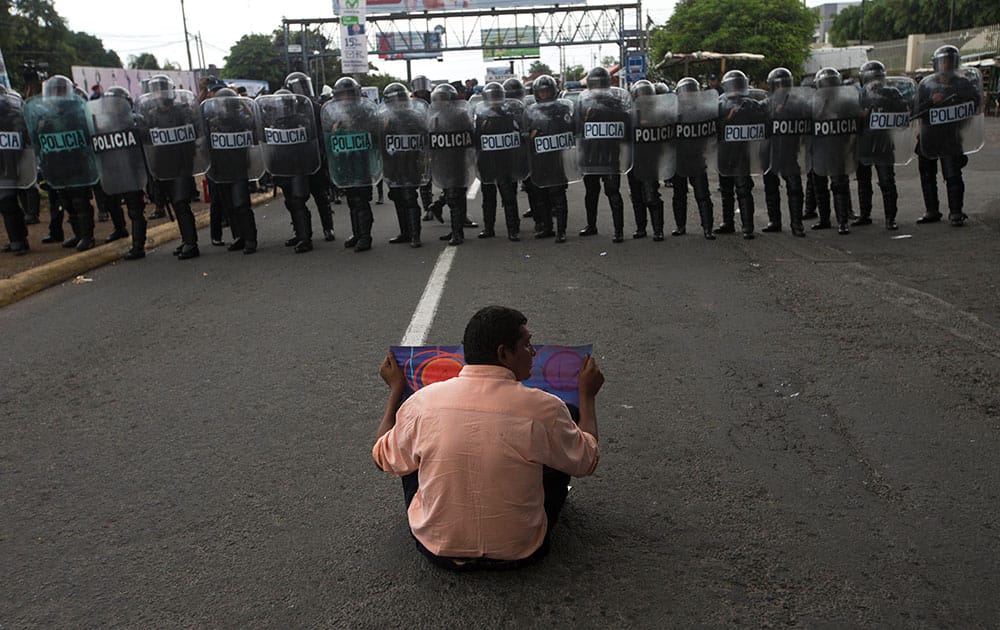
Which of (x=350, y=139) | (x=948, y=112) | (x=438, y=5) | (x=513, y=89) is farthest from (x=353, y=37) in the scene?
(x=948, y=112)

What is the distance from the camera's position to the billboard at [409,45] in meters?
63.7

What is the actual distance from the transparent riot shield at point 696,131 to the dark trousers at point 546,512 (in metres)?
8.19

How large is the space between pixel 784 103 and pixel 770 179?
3.09 ft

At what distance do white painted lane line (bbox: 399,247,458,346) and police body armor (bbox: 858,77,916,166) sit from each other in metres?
5.17

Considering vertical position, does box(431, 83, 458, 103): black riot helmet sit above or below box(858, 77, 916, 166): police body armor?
above

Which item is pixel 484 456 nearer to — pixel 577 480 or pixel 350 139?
pixel 577 480

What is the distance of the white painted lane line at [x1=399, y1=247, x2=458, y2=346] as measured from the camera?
6.91m

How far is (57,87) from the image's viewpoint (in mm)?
11016

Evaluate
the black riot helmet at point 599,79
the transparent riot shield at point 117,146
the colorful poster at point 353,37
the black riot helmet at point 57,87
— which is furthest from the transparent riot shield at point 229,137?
the colorful poster at point 353,37

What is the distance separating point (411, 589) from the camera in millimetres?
3426

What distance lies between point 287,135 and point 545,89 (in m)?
3.23

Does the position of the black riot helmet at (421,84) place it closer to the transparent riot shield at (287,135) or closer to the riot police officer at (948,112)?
the transparent riot shield at (287,135)

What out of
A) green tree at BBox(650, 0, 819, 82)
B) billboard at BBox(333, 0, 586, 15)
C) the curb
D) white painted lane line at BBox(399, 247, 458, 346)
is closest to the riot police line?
the curb

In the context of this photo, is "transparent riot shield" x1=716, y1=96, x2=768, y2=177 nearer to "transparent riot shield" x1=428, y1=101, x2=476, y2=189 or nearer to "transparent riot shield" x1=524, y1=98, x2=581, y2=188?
"transparent riot shield" x1=524, y1=98, x2=581, y2=188
